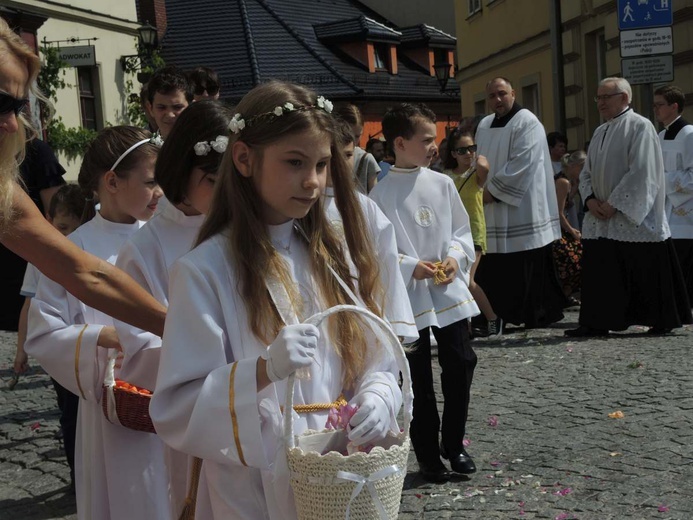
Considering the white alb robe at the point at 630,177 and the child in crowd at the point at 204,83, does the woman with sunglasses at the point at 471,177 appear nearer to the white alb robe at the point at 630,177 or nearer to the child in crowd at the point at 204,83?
the white alb robe at the point at 630,177

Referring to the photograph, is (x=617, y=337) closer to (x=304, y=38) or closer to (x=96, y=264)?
(x=96, y=264)

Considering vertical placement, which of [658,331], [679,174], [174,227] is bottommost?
[658,331]

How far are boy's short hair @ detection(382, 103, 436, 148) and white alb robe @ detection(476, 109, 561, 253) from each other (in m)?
4.75

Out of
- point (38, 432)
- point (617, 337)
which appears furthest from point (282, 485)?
point (617, 337)

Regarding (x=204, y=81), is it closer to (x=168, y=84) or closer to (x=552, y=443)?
(x=168, y=84)

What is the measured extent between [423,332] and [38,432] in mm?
2840

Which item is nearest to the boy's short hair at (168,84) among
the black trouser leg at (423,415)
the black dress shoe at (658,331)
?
the black trouser leg at (423,415)

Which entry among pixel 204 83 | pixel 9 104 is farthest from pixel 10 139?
pixel 204 83

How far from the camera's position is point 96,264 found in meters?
3.11

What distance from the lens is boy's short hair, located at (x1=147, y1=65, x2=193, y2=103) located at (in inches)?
235

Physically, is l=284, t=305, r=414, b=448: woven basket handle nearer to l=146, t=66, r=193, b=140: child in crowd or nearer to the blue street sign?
l=146, t=66, r=193, b=140: child in crowd

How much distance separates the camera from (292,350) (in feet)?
8.39

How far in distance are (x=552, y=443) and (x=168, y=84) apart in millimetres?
2696

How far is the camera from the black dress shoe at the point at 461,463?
5477mm
